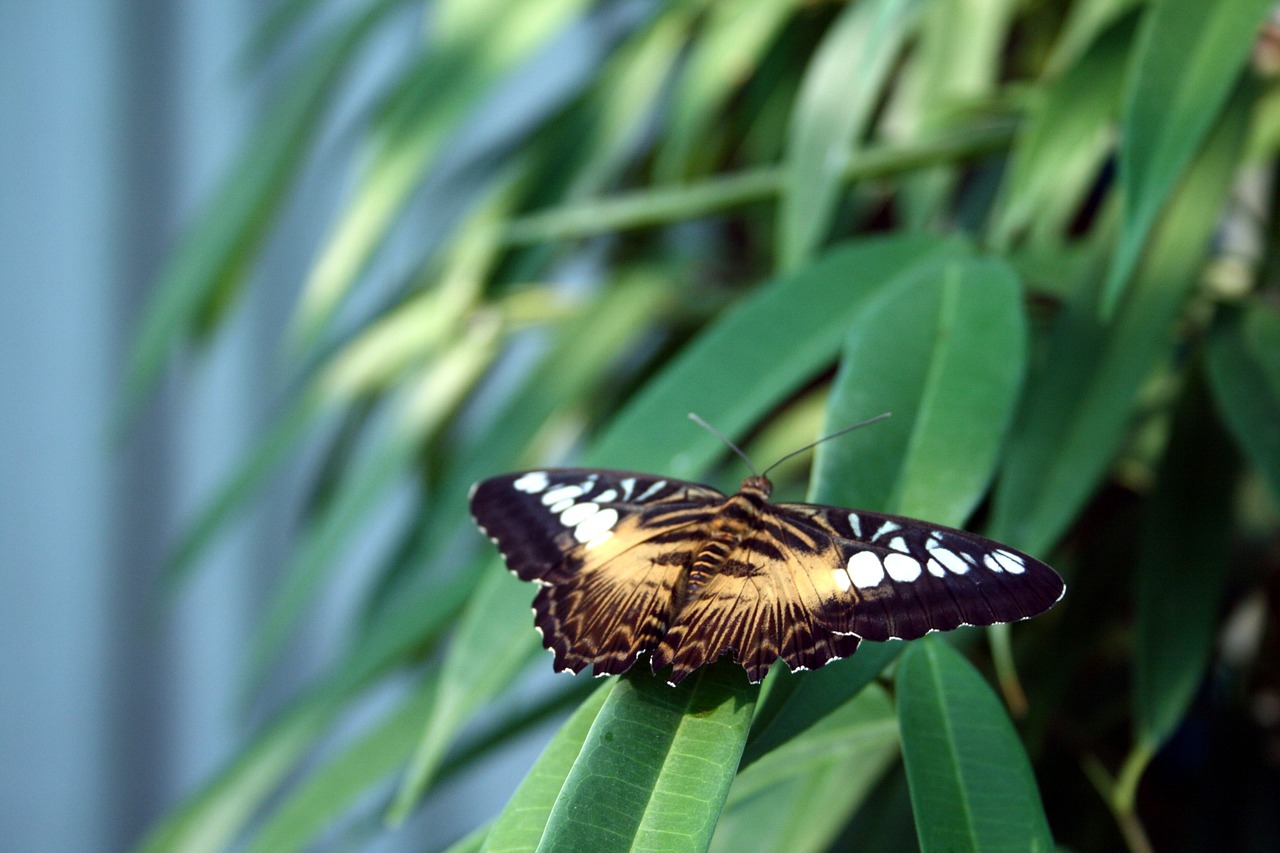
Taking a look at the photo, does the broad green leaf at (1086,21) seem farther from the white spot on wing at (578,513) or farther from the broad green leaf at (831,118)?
the white spot on wing at (578,513)

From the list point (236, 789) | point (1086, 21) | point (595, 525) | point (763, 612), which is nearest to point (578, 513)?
point (595, 525)

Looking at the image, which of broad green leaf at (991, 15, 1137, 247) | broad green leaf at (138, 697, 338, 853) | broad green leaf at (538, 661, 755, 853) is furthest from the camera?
broad green leaf at (138, 697, 338, 853)

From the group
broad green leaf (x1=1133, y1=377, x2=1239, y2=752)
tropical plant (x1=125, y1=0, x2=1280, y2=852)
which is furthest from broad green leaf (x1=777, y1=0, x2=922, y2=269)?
broad green leaf (x1=1133, y1=377, x2=1239, y2=752)

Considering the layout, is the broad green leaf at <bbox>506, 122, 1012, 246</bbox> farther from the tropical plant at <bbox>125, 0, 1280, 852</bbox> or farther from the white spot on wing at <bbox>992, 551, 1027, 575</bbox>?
the white spot on wing at <bbox>992, 551, 1027, 575</bbox>

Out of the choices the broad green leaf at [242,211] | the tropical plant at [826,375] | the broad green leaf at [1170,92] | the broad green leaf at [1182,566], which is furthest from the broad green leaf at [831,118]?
the broad green leaf at [242,211]

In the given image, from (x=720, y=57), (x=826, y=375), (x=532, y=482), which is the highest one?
(x=720, y=57)

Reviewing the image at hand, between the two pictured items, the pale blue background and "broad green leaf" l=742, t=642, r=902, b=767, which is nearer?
"broad green leaf" l=742, t=642, r=902, b=767

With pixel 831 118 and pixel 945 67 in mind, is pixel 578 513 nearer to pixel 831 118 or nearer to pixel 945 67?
pixel 831 118
